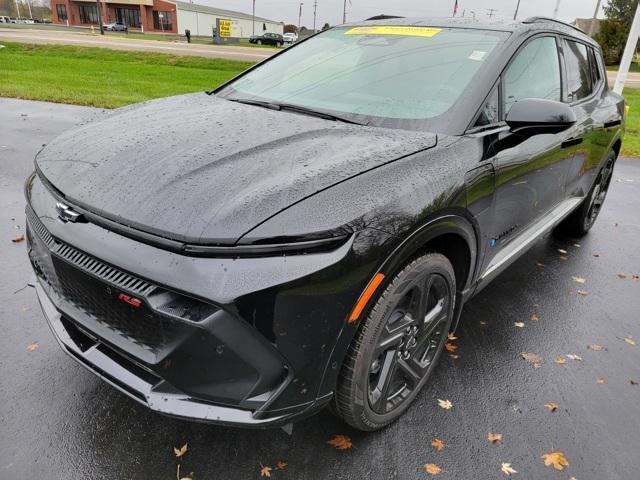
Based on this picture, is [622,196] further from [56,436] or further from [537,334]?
[56,436]

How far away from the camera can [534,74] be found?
9.67 feet

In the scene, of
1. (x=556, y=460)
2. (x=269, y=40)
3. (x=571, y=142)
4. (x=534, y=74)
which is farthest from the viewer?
(x=269, y=40)

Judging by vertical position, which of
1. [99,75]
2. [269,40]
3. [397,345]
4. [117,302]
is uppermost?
[117,302]

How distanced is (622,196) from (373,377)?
5684mm

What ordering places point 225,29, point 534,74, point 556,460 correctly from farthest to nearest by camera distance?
point 225,29
point 534,74
point 556,460

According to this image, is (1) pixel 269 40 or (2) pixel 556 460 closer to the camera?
(2) pixel 556 460

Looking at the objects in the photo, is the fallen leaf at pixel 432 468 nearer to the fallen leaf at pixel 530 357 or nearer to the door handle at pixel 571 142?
the fallen leaf at pixel 530 357

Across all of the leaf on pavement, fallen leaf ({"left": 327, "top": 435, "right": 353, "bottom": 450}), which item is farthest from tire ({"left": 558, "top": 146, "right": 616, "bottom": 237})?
fallen leaf ({"left": 327, "top": 435, "right": 353, "bottom": 450})

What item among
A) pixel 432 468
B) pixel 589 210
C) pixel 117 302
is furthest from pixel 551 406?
pixel 589 210

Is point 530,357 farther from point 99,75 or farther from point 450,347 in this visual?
point 99,75

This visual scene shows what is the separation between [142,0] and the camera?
62.7 meters

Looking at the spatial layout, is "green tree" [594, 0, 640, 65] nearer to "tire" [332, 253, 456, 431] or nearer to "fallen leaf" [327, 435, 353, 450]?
"tire" [332, 253, 456, 431]

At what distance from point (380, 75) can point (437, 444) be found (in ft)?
6.37

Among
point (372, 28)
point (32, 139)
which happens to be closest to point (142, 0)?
point (32, 139)
